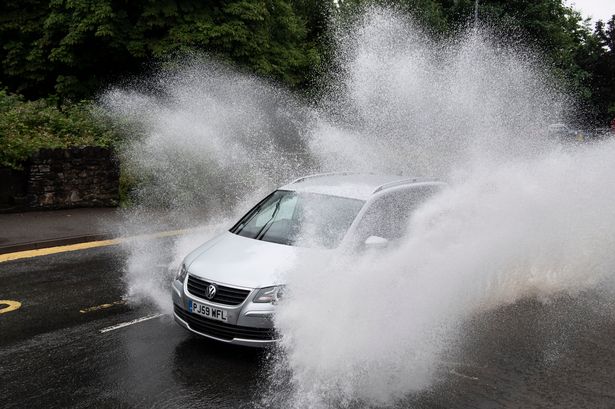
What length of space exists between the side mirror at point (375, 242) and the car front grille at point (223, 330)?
56.0 inches

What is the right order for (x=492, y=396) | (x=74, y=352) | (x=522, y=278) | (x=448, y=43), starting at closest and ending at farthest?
(x=492, y=396)
(x=74, y=352)
(x=522, y=278)
(x=448, y=43)

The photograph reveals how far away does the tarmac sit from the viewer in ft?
34.7

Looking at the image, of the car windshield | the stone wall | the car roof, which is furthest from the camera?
the stone wall

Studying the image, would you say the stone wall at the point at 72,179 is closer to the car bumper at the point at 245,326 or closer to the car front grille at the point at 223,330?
the car front grille at the point at 223,330

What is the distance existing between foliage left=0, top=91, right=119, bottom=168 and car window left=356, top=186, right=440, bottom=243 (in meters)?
9.39

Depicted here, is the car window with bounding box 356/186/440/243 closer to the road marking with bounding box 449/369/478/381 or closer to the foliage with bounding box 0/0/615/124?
the road marking with bounding box 449/369/478/381

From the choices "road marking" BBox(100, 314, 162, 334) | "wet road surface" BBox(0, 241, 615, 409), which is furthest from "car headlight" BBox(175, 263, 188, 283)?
"road marking" BBox(100, 314, 162, 334)

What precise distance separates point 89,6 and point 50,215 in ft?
37.4

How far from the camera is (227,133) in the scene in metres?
18.7

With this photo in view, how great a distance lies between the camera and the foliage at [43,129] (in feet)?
42.5

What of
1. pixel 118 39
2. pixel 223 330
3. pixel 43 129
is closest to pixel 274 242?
pixel 223 330

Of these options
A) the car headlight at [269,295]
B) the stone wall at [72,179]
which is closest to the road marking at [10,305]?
the car headlight at [269,295]

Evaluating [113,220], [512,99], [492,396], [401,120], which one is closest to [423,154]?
[401,120]

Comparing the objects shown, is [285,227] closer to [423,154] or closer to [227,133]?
[227,133]
